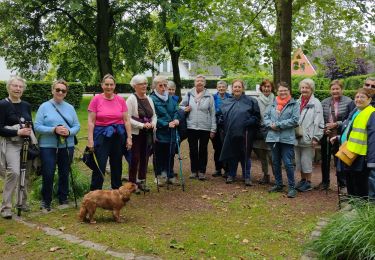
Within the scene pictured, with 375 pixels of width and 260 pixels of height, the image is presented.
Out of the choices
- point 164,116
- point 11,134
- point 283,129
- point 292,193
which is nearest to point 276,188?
point 292,193

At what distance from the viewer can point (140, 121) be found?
7324mm

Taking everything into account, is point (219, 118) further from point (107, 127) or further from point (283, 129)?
point (107, 127)

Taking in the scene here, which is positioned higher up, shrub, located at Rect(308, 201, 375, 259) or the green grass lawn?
shrub, located at Rect(308, 201, 375, 259)

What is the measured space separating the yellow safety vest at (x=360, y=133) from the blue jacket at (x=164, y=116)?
3.08 m

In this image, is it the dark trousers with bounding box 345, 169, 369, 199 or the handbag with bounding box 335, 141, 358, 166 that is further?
the dark trousers with bounding box 345, 169, 369, 199

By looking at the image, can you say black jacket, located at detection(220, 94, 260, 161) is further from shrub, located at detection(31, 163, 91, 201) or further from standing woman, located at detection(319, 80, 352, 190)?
shrub, located at detection(31, 163, 91, 201)

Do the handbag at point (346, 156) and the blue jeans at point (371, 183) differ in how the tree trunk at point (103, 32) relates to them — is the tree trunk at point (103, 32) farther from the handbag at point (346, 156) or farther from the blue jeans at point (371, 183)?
the blue jeans at point (371, 183)

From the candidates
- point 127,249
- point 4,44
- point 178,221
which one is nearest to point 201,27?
point 178,221

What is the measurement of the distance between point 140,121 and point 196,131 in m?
1.41

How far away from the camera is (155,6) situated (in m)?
17.7

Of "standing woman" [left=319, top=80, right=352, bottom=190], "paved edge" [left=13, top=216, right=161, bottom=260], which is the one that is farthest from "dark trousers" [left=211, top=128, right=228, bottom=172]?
"paved edge" [left=13, top=216, right=161, bottom=260]

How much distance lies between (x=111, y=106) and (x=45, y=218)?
1.80 metres

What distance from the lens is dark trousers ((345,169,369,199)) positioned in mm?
6258

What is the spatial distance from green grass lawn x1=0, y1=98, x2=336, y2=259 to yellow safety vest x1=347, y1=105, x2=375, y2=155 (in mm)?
1096
